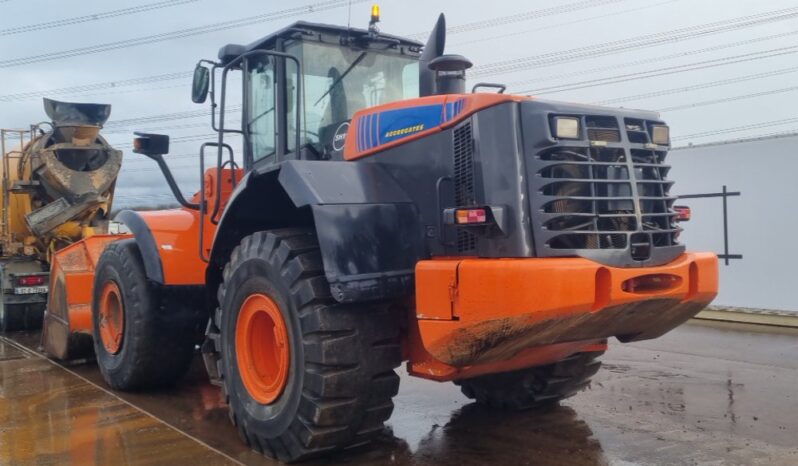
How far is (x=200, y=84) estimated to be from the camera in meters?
5.44

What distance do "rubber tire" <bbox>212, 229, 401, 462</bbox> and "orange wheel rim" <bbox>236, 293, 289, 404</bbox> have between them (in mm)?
165

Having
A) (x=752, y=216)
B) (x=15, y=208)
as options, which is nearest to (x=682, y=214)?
(x=752, y=216)

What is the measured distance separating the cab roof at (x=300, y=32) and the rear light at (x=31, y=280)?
7.24 metres

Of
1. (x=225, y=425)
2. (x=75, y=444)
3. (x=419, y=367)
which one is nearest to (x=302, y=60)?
(x=419, y=367)

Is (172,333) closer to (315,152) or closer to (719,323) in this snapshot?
(315,152)

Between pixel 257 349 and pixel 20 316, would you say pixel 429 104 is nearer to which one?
pixel 257 349

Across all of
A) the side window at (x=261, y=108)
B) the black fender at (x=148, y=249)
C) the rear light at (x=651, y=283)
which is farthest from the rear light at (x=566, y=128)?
the black fender at (x=148, y=249)

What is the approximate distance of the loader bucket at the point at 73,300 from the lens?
740cm

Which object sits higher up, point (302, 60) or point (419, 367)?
point (302, 60)

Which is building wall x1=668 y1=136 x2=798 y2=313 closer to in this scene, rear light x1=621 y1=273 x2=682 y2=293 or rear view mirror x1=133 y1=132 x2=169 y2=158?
rear light x1=621 y1=273 x2=682 y2=293

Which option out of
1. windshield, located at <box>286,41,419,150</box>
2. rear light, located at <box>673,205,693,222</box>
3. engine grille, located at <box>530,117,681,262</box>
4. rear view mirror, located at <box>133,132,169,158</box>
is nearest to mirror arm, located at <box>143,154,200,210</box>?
rear view mirror, located at <box>133,132,169,158</box>

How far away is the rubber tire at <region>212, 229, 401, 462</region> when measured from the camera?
3955 millimetres

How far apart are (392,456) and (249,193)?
1905mm

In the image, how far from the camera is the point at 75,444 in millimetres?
4828
